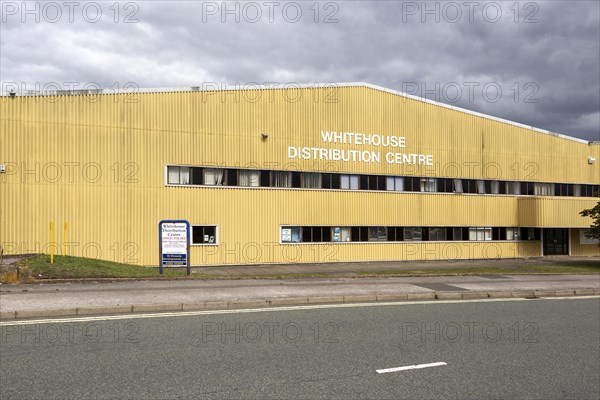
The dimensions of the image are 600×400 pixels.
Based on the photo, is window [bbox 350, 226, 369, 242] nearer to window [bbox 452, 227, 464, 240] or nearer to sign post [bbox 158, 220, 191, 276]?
window [bbox 452, 227, 464, 240]

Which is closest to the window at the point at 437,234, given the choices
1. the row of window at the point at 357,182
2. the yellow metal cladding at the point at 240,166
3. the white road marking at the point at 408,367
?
the yellow metal cladding at the point at 240,166

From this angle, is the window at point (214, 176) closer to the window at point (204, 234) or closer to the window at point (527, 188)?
the window at point (204, 234)

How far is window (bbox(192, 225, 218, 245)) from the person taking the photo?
24.4 m

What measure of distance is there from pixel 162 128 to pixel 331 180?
1006 centimetres

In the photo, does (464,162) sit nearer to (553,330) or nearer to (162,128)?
(162,128)

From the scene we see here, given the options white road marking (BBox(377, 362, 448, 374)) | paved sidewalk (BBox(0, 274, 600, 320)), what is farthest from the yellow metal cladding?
white road marking (BBox(377, 362, 448, 374))

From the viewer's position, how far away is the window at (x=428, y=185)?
30.8 m

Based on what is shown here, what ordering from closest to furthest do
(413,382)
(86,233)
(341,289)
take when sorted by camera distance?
(413,382) → (341,289) → (86,233)

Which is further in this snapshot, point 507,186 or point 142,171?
point 507,186

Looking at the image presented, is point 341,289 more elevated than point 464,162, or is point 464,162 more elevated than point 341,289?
point 464,162

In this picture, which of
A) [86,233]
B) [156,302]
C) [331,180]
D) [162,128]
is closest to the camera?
[156,302]

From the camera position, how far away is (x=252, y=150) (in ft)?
84.8

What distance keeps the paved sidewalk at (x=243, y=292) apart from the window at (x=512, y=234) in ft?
52.1

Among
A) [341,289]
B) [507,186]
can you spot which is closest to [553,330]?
[341,289]
